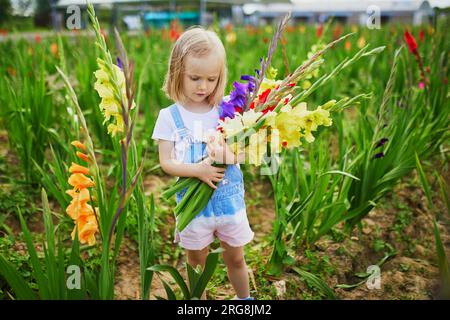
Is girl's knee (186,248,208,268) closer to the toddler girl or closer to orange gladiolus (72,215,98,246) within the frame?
the toddler girl

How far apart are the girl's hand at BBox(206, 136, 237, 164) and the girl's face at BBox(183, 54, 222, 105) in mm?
149

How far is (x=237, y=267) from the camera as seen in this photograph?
1362 millimetres

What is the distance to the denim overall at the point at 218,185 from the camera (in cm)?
123

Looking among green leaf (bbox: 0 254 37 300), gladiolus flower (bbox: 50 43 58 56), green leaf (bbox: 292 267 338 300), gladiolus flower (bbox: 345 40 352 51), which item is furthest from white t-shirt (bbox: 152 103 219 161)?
gladiolus flower (bbox: 345 40 352 51)

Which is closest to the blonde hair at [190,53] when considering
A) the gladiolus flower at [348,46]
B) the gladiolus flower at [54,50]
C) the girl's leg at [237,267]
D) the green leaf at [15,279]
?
the girl's leg at [237,267]

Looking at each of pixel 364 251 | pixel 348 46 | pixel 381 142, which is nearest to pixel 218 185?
pixel 381 142

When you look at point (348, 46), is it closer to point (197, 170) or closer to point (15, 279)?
point (197, 170)

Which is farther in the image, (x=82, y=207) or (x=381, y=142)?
(x=381, y=142)

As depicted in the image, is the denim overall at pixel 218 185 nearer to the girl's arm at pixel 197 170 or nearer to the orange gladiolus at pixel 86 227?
the girl's arm at pixel 197 170

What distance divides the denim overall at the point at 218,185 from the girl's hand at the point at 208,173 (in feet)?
0.25

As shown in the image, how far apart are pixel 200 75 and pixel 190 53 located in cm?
6

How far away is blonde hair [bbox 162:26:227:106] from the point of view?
116 centimetres
